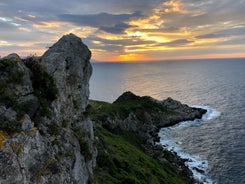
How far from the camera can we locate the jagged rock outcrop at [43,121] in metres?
14.3

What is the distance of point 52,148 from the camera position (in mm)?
17875

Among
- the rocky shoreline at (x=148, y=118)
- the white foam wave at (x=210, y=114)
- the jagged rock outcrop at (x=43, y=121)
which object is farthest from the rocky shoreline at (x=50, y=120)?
the white foam wave at (x=210, y=114)

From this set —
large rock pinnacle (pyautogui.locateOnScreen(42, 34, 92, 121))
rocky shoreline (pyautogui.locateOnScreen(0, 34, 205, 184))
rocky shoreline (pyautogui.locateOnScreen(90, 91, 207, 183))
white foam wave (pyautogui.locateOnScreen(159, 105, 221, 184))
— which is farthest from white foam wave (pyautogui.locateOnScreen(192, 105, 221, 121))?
large rock pinnacle (pyautogui.locateOnScreen(42, 34, 92, 121))

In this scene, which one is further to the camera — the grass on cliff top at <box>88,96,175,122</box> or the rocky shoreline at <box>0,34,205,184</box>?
the grass on cliff top at <box>88,96,175,122</box>

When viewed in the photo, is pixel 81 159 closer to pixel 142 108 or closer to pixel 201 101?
pixel 142 108

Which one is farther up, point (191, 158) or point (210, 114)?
point (210, 114)

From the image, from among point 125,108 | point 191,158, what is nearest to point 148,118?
point 125,108

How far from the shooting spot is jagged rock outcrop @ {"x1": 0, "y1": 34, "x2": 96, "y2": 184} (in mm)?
14328

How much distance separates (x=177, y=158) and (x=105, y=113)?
30.4 m

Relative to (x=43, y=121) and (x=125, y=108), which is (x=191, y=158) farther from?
(x=43, y=121)

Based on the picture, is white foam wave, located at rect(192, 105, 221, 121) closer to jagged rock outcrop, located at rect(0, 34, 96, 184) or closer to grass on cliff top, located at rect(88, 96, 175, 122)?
grass on cliff top, located at rect(88, 96, 175, 122)

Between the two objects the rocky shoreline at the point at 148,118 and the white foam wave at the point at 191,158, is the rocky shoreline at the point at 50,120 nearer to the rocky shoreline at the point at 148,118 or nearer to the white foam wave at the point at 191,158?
the white foam wave at the point at 191,158

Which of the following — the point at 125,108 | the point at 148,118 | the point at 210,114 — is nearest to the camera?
the point at 125,108

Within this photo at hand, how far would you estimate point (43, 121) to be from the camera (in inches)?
718
